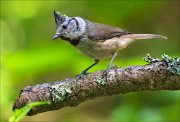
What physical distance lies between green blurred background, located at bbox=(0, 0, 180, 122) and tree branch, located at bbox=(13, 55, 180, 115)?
1.17 metres

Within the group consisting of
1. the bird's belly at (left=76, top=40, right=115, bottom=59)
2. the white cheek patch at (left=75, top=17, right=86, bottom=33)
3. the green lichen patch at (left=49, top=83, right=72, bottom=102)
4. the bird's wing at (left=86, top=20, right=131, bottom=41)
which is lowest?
the green lichen patch at (left=49, top=83, right=72, bottom=102)

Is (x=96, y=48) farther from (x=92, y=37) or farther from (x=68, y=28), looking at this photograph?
(x=68, y=28)

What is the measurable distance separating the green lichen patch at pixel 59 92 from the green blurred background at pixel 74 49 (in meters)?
1.18

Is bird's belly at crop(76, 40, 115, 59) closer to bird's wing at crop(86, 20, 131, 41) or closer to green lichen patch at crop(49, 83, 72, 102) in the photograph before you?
bird's wing at crop(86, 20, 131, 41)

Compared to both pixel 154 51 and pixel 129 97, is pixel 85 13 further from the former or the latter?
pixel 129 97

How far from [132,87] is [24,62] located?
187cm

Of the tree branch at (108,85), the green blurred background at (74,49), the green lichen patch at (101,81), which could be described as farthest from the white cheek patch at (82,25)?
the green lichen patch at (101,81)

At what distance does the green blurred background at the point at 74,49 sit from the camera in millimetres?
4406

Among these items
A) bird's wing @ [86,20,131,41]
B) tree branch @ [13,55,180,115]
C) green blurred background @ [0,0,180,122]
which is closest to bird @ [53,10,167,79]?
bird's wing @ [86,20,131,41]

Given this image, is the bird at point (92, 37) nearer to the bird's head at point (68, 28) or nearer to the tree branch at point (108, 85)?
the bird's head at point (68, 28)

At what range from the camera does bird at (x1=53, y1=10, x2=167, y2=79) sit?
3863 millimetres

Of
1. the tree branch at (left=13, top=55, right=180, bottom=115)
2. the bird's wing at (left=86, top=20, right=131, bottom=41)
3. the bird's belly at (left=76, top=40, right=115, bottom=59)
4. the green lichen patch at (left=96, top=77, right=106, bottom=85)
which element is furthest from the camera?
the bird's wing at (left=86, top=20, right=131, bottom=41)

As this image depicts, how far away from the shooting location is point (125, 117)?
3943mm

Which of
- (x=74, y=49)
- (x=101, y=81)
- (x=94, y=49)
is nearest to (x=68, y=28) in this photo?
(x=94, y=49)
